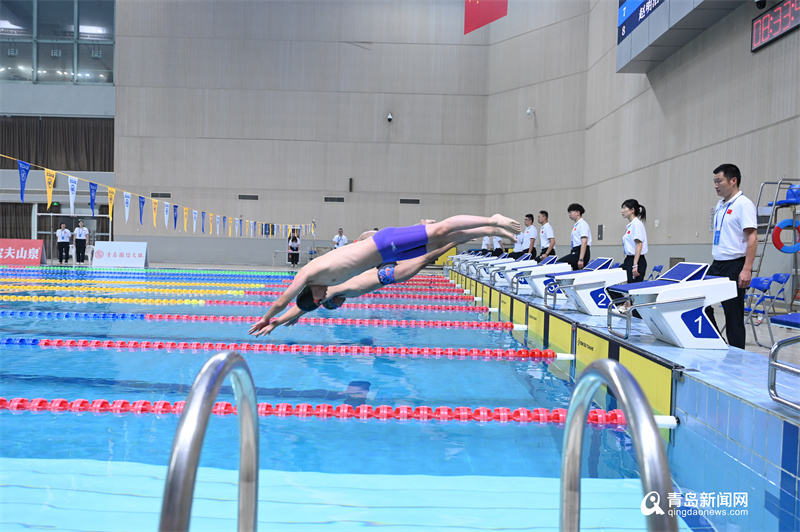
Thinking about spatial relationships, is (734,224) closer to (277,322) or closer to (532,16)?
(277,322)

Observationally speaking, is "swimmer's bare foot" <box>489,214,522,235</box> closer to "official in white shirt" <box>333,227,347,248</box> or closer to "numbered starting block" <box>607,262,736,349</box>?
"numbered starting block" <box>607,262,736,349</box>

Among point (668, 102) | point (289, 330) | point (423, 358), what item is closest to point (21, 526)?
point (423, 358)

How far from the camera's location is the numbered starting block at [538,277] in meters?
8.23

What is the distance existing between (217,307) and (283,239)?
12.8 metres

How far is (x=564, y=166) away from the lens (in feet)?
Answer: 63.5

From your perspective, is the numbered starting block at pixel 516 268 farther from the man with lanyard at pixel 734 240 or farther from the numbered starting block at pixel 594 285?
the man with lanyard at pixel 734 240

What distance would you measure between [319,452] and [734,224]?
349 centimetres

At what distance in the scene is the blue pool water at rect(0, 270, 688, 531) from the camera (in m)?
2.60

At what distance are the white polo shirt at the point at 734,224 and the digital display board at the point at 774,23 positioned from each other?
5107mm

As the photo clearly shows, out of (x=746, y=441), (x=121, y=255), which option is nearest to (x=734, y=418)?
(x=746, y=441)

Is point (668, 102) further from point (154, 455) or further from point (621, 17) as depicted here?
point (154, 455)

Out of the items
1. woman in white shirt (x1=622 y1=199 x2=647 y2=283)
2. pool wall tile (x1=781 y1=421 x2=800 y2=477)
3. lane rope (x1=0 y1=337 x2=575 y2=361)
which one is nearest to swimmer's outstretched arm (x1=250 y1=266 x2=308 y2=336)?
lane rope (x1=0 y1=337 x2=575 y2=361)

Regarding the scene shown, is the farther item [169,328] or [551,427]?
[169,328]

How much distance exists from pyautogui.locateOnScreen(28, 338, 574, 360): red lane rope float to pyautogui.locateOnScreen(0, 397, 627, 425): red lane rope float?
2.06m
